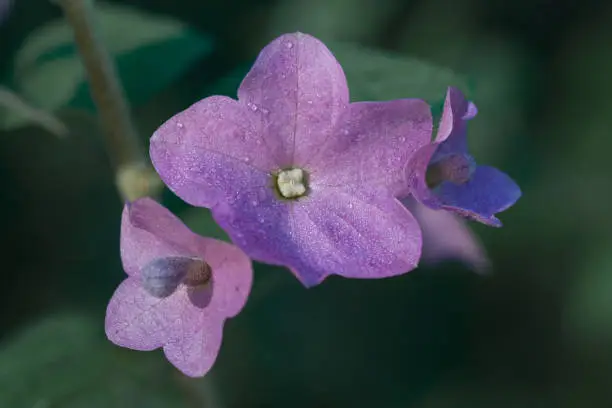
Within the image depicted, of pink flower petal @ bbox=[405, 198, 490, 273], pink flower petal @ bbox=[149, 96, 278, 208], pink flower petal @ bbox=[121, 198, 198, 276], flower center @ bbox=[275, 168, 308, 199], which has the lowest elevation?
pink flower petal @ bbox=[405, 198, 490, 273]

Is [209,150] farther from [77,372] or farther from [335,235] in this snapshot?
[77,372]

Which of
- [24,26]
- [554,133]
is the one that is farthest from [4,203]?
[554,133]

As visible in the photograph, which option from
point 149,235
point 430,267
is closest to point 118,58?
point 149,235

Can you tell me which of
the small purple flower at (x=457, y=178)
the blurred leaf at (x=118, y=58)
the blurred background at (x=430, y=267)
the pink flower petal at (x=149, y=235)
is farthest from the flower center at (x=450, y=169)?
the blurred background at (x=430, y=267)

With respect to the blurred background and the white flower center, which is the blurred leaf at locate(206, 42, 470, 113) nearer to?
the white flower center

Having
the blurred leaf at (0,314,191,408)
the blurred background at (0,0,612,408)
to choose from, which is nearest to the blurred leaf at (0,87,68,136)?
the blurred leaf at (0,314,191,408)

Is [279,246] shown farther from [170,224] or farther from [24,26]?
[24,26]
